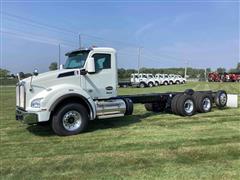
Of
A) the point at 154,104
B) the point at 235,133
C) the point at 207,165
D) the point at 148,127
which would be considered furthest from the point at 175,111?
the point at 207,165

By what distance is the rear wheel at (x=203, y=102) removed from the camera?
1292 cm

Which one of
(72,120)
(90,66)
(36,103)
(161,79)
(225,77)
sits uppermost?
(225,77)

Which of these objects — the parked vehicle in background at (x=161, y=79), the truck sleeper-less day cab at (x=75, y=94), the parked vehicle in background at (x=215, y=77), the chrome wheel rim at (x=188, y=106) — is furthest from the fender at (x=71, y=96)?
the parked vehicle in background at (x=215, y=77)

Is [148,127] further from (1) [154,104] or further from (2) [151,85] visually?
(2) [151,85]

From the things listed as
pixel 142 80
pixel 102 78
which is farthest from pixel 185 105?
pixel 142 80

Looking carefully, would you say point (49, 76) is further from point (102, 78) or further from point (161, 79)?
point (161, 79)

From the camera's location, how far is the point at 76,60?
10.3 meters

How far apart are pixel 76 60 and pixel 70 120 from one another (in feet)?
6.46

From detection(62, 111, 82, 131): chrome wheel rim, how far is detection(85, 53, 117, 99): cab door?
0.87 m

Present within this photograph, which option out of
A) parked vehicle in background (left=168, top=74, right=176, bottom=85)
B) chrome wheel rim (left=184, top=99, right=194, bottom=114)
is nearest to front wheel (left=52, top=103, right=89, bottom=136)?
chrome wheel rim (left=184, top=99, right=194, bottom=114)

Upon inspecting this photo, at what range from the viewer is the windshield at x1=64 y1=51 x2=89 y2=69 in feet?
33.0

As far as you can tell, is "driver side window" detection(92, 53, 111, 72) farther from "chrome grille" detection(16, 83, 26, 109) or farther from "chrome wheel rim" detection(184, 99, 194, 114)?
"chrome wheel rim" detection(184, 99, 194, 114)

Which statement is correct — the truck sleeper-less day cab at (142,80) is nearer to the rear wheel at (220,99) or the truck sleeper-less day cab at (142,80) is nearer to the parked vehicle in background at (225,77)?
the parked vehicle in background at (225,77)

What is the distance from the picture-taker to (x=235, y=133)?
29.1 ft
